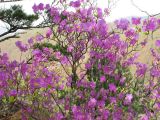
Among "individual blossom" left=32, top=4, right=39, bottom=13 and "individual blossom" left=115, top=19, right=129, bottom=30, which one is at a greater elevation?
"individual blossom" left=32, top=4, right=39, bottom=13

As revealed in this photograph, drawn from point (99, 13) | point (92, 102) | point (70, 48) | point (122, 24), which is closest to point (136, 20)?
point (122, 24)

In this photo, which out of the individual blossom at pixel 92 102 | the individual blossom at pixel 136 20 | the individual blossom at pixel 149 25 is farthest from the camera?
the individual blossom at pixel 136 20

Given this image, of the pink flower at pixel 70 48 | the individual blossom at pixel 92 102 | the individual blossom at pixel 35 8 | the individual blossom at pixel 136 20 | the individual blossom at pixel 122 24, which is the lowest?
the individual blossom at pixel 92 102

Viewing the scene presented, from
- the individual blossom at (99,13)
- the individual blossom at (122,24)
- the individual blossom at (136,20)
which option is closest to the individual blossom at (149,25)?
the individual blossom at (136,20)

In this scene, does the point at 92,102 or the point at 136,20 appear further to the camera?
the point at 136,20

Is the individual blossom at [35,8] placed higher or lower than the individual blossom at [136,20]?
higher

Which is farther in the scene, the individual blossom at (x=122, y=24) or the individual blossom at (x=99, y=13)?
the individual blossom at (x=99, y=13)

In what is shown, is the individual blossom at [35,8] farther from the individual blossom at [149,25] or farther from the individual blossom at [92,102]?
the individual blossom at [92,102]

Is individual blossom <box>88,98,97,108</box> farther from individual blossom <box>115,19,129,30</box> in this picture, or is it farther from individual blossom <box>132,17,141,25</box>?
individual blossom <box>132,17,141,25</box>

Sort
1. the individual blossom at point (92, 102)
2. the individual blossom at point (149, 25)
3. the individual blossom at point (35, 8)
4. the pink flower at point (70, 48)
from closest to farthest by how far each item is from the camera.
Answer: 1. the individual blossom at point (92, 102)
2. the individual blossom at point (149, 25)
3. the pink flower at point (70, 48)
4. the individual blossom at point (35, 8)

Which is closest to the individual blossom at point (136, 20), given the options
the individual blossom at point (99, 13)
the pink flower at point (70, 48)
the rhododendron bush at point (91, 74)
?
the rhododendron bush at point (91, 74)

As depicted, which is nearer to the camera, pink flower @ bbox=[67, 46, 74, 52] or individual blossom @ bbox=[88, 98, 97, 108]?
individual blossom @ bbox=[88, 98, 97, 108]

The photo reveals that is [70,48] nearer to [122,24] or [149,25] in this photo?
[122,24]

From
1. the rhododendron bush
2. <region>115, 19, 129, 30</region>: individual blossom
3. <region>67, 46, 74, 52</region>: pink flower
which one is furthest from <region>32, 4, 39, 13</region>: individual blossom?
<region>115, 19, 129, 30</region>: individual blossom
